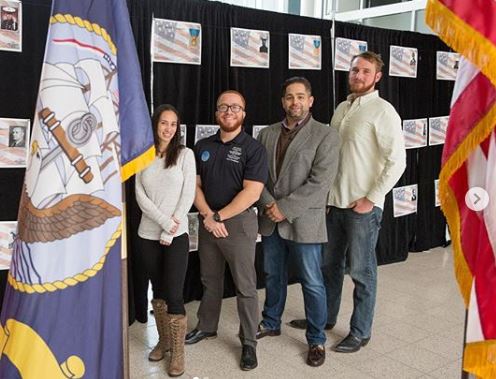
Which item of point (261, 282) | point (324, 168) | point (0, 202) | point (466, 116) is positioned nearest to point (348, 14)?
point (261, 282)

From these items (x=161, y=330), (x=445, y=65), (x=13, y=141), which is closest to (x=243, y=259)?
(x=161, y=330)

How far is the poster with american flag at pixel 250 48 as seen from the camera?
12.4 feet

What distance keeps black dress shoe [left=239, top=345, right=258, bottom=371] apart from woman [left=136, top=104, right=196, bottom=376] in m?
0.33

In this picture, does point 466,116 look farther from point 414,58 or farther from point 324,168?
point 414,58

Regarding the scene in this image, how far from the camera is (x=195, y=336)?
312cm

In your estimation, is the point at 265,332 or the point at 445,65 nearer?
the point at 265,332

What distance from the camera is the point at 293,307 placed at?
3797mm

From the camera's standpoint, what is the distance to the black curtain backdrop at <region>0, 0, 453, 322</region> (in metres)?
2.96

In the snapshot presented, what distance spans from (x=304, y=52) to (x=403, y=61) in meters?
1.36

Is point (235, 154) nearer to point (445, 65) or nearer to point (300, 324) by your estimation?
point (300, 324)

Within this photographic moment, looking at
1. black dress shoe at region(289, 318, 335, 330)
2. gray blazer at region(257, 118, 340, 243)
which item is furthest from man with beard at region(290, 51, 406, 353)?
black dress shoe at region(289, 318, 335, 330)

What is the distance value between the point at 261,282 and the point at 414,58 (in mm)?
2732

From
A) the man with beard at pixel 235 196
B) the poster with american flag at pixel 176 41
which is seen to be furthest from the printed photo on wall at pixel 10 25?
the man with beard at pixel 235 196

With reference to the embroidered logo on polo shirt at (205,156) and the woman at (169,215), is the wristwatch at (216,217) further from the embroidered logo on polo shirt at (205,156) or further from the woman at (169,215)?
the embroidered logo on polo shirt at (205,156)
